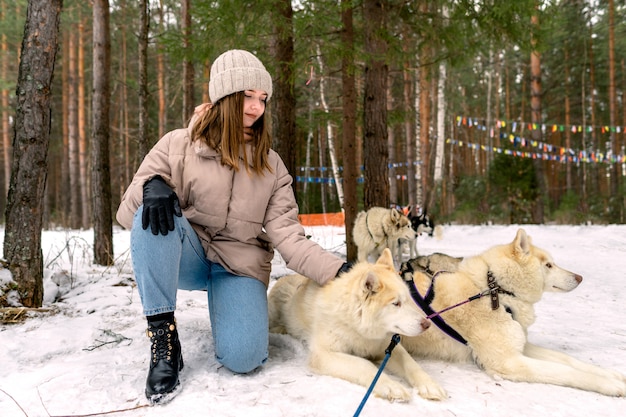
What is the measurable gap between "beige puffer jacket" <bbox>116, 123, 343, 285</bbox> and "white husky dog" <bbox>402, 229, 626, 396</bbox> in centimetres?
78

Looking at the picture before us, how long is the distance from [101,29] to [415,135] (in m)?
11.6

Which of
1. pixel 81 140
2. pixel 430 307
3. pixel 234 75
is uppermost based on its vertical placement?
pixel 81 140

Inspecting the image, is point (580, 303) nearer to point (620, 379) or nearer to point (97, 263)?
point (620, 379)

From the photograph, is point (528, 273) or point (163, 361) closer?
point (163, 361)

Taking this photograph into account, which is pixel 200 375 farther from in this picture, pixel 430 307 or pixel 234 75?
pixel 234 75

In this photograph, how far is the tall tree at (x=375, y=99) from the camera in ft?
18.2

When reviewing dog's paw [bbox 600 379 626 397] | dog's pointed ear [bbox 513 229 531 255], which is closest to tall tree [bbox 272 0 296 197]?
dog's pointed ear [bbox 513 229 531 255]

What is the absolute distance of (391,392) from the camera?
5.85ft

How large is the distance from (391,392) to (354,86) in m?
5.38

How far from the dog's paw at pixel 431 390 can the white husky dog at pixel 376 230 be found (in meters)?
4.33

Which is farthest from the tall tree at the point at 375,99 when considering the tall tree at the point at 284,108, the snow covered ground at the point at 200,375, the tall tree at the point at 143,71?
the tall tree at the point at 143,71

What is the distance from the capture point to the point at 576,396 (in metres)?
1.89

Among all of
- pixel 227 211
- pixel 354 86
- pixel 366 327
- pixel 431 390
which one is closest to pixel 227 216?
pixel 227 211

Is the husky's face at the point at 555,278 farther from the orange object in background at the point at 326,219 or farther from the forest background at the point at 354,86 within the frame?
the orange object in background at the point at 326,219
